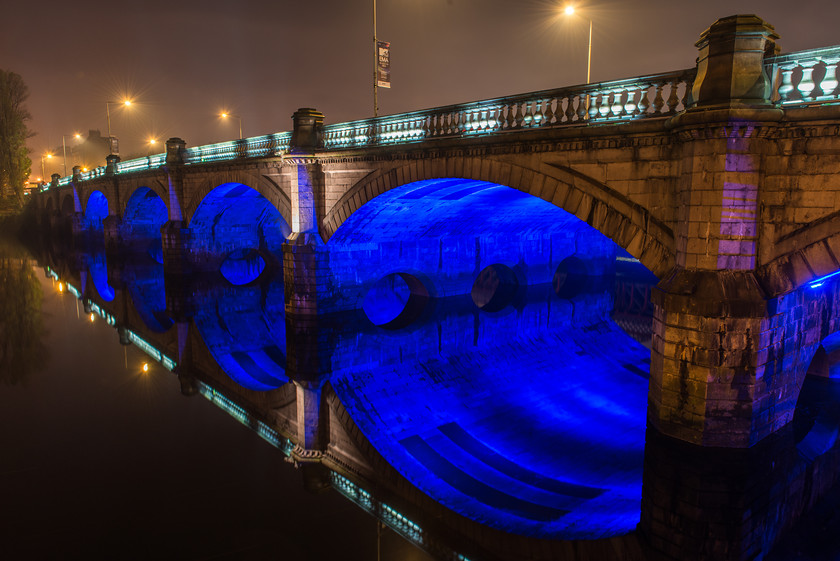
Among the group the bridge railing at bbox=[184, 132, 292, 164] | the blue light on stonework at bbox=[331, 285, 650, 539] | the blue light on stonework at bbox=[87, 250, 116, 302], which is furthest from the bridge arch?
the blue light on stonework at bbox=[331, 285, 650, 539]

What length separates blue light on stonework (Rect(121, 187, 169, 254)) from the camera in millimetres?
30406

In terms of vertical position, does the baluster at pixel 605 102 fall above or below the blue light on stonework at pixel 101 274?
above

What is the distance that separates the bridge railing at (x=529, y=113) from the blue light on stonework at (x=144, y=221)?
20.5m

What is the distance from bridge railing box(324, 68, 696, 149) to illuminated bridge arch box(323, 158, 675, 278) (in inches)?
29.5

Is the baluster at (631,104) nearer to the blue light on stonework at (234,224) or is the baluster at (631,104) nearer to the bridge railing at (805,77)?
the bridge railing at (805,77)

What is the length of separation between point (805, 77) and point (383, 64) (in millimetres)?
11813

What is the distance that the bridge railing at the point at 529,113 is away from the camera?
7.83m

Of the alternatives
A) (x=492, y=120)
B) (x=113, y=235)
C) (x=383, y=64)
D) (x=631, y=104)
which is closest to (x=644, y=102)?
(x=631, y=104)

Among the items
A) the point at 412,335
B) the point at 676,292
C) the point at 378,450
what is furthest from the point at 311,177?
the point at 676,292

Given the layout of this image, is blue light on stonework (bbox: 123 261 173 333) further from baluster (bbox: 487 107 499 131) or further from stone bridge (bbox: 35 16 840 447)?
baluster (bbox: 487 107 499 131)

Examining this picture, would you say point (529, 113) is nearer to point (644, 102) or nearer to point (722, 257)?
point (644, 102)

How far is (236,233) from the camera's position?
84.2ft

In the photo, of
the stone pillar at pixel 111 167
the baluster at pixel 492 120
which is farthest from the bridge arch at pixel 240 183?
the stone pillar at pixel 111 167

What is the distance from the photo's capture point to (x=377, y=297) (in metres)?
20.6
